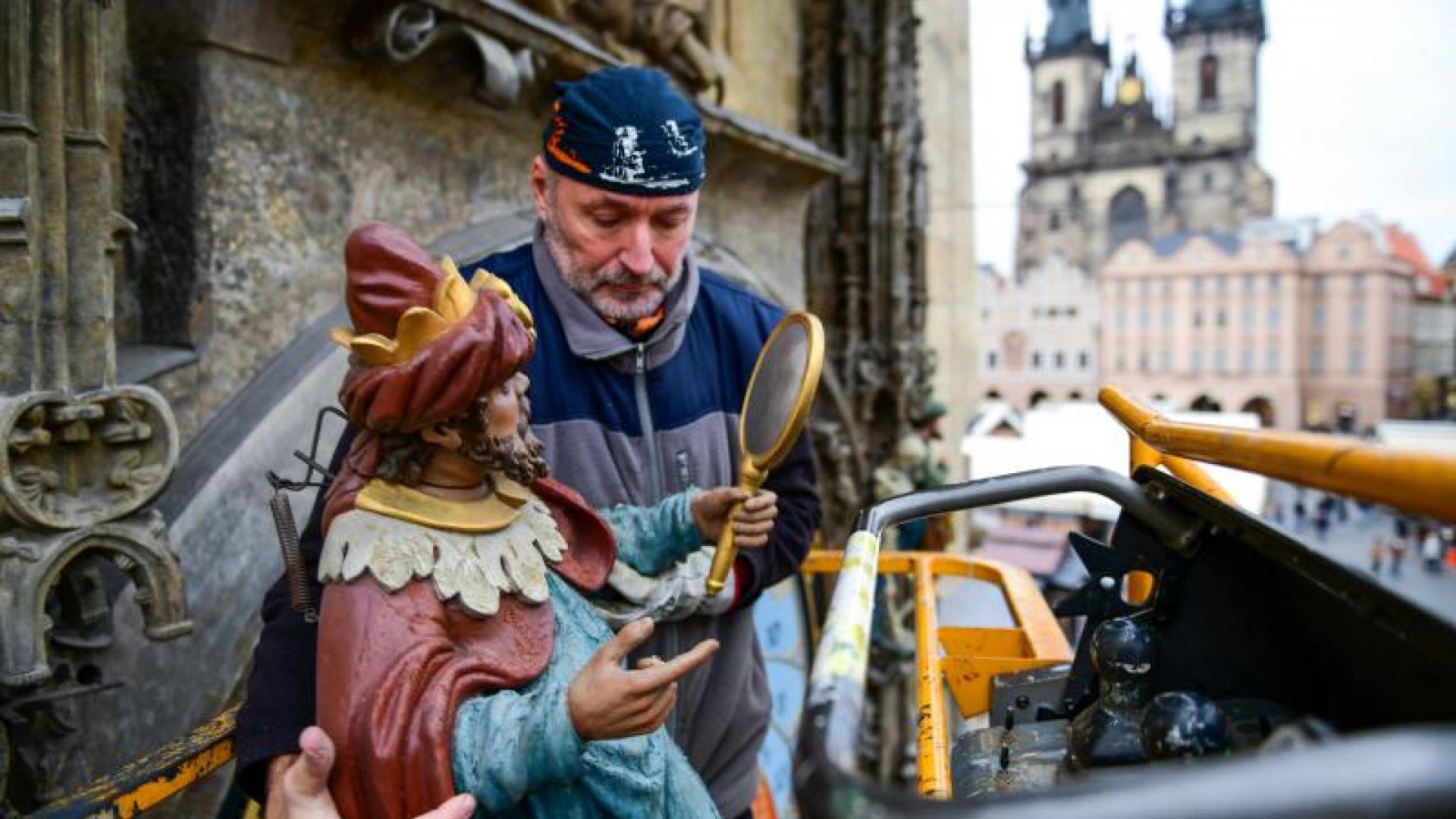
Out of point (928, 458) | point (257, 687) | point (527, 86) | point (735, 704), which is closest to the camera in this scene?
point (257, 687)

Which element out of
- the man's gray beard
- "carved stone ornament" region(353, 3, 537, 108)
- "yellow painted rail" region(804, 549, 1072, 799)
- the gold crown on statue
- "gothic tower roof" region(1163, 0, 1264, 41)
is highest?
"gothic tower roof" region(1163, 0, 1264, 41)

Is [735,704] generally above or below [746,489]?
below

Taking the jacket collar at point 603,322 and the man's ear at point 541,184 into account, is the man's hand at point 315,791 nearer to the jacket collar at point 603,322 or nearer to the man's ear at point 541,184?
the jacket collar at point 603,322

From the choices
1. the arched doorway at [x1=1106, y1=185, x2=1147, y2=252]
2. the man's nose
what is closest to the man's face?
the man's nose

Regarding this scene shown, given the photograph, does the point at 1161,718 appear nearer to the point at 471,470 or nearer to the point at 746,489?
the point at 746,489

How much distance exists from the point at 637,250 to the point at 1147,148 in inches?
2726

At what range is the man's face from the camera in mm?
2094

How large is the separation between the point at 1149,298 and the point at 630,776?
48.2 metres

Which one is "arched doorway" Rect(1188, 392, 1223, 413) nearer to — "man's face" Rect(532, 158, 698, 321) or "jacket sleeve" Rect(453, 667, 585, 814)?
"man's face" Rect(532, 158, 698, 321)

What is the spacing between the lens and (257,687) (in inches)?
63.0

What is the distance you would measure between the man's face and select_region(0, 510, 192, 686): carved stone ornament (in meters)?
0.97

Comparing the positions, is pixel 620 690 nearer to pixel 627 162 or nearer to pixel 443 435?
pixel 443 435

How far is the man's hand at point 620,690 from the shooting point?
1381mm

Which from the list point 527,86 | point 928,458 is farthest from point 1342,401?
point 527,86
